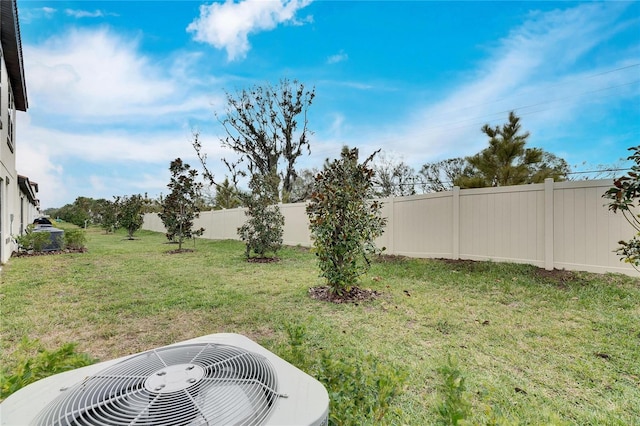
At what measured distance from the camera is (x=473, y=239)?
6.35 m

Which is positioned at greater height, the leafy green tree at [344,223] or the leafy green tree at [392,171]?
the leafy green tree at [392,171]

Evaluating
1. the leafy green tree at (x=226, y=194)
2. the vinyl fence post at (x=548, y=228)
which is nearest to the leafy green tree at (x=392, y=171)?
the leafy green tree at (x=226, y=194)

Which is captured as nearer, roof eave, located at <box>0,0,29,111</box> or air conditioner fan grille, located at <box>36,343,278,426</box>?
air conditioner fan grille, located at <box>36,343,278,426</box>

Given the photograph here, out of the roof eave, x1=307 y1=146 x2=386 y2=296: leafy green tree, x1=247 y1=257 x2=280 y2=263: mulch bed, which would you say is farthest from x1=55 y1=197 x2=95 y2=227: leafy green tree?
x1=307 y1=146 x2=386 y2=296: leafy green tree

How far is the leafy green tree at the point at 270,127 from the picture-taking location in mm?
18578

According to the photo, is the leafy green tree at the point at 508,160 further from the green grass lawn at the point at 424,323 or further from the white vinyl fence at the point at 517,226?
the green grass lawn at the point at 424,323

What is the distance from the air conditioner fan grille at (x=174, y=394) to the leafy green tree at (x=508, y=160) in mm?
9726

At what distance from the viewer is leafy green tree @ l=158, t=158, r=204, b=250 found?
36.0 ft

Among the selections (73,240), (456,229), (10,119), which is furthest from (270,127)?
(456,229)

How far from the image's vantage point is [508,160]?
404 inches

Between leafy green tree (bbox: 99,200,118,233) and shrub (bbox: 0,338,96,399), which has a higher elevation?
leafy green tree (bbox: 99,200,118,233)

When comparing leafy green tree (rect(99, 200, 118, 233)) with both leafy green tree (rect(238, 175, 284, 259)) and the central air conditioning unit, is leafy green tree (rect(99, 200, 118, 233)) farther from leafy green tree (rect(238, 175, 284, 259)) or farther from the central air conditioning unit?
the central air conditioning unit

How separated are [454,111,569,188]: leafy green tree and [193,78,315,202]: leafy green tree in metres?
10.7

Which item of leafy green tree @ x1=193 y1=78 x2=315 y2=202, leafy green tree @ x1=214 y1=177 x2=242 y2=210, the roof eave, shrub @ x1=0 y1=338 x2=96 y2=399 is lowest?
shrub @ x1=0 y1=338 x2=96 y2=399
